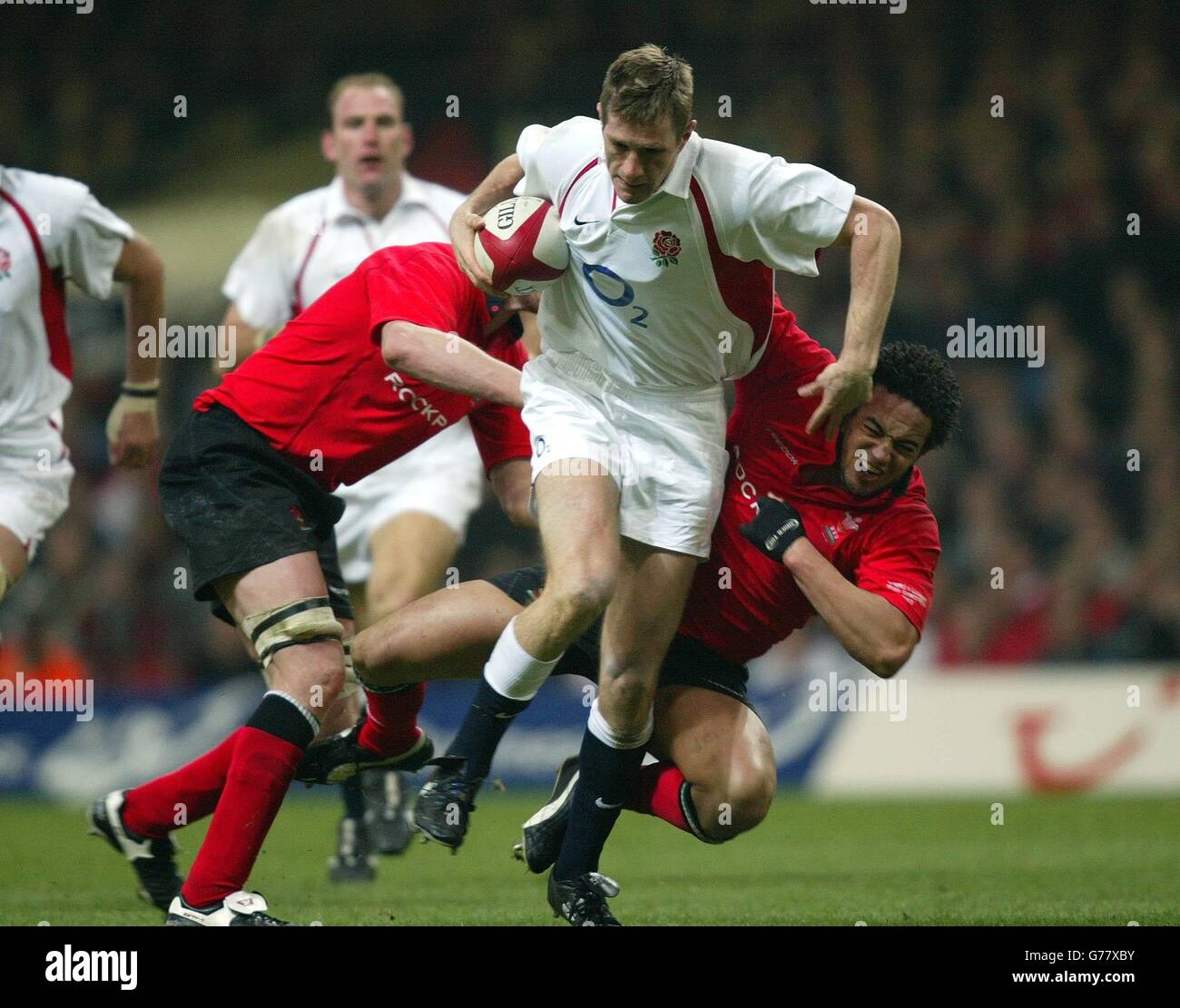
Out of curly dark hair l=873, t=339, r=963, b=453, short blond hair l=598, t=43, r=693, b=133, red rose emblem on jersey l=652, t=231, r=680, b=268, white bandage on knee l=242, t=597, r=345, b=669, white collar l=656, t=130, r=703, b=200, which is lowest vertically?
white bandage on knee l=242, t=597, r=345, b=669

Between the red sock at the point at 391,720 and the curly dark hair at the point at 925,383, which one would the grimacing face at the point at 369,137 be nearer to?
the red sock at the point at 391,720

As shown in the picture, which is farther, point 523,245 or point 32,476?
point 32,476

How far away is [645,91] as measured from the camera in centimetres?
443

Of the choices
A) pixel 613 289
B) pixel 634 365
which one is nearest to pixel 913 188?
pixel 634 365

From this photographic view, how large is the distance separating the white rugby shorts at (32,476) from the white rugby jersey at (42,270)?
0.16 ft

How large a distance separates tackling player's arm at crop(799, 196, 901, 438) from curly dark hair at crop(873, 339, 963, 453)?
405 millimetres

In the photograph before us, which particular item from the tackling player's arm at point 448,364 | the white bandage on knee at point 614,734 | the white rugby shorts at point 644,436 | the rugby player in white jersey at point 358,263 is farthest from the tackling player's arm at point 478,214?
the rugby player in white jersey at point 358,263

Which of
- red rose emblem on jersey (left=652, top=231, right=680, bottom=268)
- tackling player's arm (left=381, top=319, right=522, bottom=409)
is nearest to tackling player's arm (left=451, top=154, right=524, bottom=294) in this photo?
tackling player's arm (left=381, top=319, right=522, bottom=409)

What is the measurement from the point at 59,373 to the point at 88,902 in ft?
6.13

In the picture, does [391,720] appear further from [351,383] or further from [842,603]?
[842,603]

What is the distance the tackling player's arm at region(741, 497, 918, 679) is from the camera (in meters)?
4.92

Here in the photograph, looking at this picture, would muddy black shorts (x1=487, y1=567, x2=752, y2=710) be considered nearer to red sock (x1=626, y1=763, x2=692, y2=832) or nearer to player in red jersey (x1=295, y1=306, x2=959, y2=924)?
player in red jersey (x1=295, y1=306, x2=959, y2=924)

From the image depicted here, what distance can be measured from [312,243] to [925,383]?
11.3ft

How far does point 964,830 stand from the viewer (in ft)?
27.4
